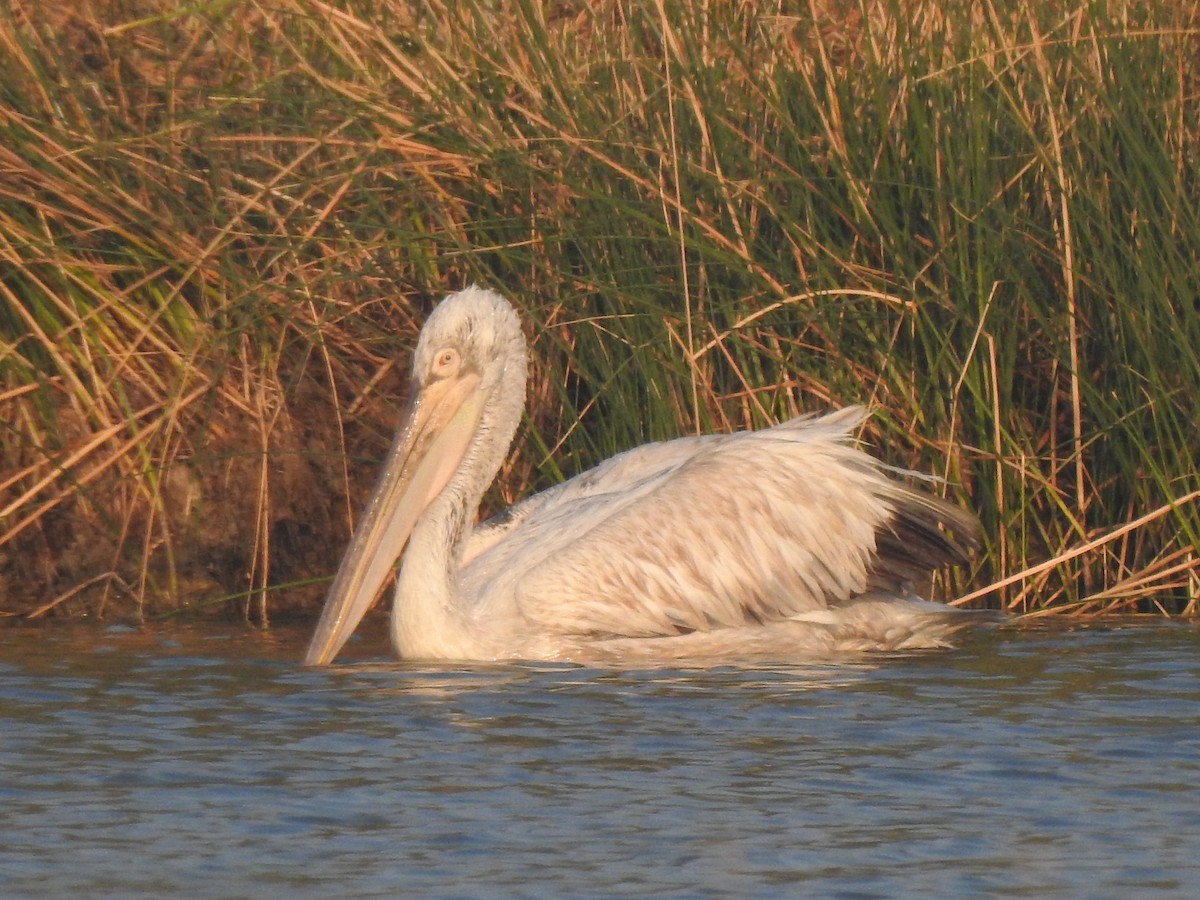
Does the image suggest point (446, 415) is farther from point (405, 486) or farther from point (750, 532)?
point (750, 532)

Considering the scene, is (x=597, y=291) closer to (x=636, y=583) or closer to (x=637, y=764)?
(x=636, y=583)

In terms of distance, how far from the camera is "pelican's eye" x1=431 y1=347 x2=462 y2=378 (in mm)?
6527

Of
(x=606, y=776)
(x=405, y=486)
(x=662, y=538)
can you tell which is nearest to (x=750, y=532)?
(x=662, y=538)

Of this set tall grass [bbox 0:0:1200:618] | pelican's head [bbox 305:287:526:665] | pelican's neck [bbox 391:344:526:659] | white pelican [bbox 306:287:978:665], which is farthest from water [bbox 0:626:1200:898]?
tall grass [bbox 0:0:1200:618]

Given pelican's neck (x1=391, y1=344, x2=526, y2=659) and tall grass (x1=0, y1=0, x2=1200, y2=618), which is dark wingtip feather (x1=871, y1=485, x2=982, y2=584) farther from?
pelican's neck (x1=391, y1=344, x2=526, y2=659)

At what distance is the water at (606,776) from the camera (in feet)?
12.7

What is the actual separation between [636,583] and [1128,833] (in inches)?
96.0

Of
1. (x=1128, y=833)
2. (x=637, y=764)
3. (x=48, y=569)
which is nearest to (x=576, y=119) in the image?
(x=48, y=569)

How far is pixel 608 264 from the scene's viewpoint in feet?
23.1

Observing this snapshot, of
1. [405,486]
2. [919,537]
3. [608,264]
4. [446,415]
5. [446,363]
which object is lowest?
[919,537]

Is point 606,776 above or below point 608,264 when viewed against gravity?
below

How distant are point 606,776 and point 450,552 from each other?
1.88 m

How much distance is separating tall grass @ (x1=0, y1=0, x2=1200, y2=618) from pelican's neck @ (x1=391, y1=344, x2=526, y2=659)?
0.32m

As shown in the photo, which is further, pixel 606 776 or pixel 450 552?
pixel 450 552
